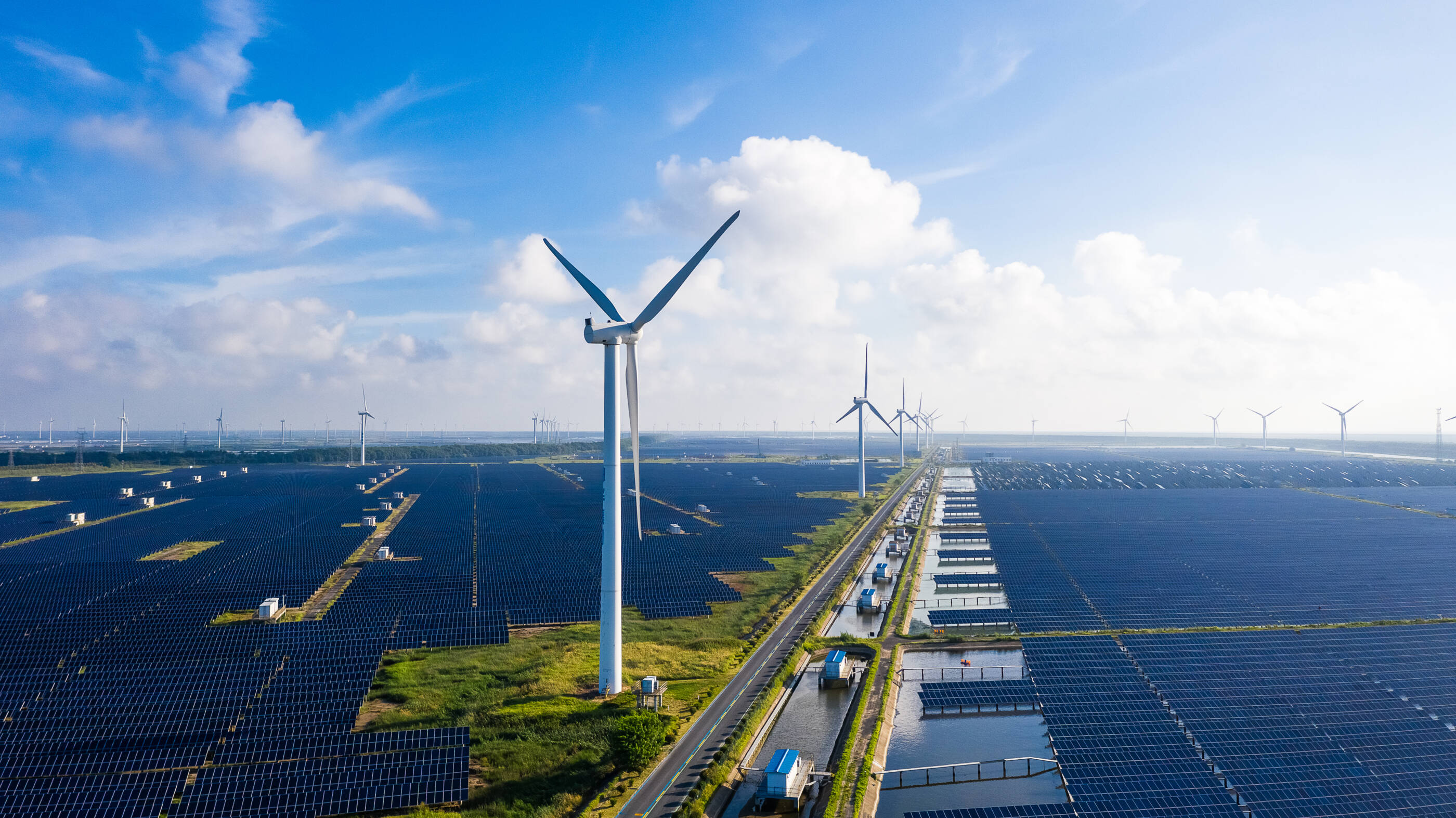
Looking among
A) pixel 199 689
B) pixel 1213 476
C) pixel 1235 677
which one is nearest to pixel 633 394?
pixel 199 689

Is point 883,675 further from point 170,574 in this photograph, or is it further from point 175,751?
point 170,574

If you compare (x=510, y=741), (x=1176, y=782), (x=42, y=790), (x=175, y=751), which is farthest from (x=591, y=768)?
(x=1176, y=782)

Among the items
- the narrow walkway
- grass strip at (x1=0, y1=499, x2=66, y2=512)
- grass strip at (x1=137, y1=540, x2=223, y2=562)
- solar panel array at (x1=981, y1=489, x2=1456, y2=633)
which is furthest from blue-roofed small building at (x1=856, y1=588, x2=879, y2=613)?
grass strip at (x1=0, y1=499, x2=66, y2=512)

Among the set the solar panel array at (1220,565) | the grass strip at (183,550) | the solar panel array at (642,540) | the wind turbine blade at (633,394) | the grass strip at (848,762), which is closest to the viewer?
the grass strip at (848,762)

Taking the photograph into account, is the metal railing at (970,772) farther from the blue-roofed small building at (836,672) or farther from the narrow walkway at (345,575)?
the narrow walkway at (345,575)

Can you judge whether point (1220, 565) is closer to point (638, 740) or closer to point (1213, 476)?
point (638, 740)

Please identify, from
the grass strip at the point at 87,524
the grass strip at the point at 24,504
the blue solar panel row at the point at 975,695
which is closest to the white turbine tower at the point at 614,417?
the blue solar panel row at the point at 975,695

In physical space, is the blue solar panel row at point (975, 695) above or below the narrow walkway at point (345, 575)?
below
